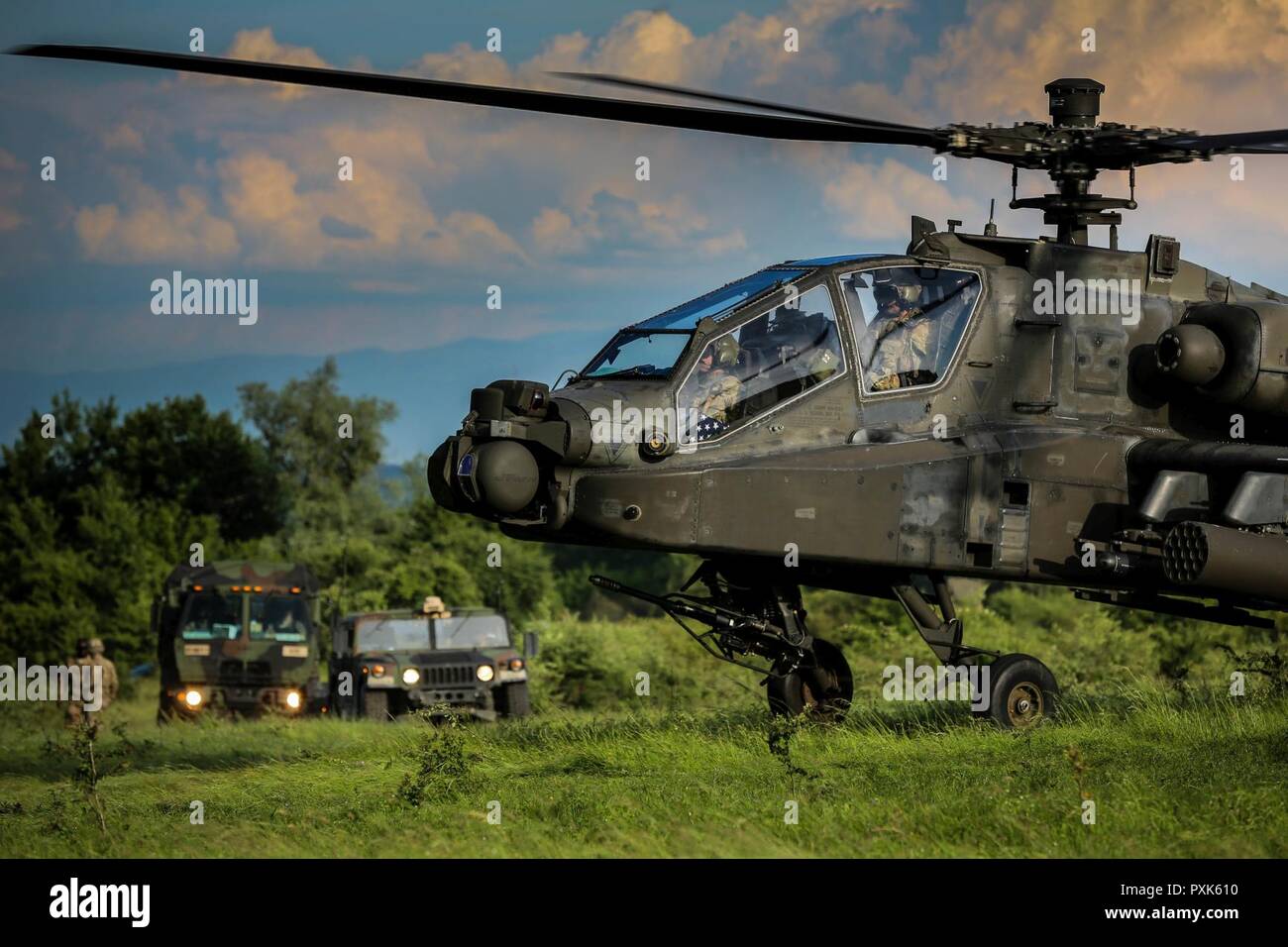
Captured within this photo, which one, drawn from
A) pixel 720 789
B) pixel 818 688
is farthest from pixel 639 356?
pixel 818 688

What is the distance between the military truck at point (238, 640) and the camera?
26219 millimetres

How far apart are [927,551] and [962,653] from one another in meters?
0.96

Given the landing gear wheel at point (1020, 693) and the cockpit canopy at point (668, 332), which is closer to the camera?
the cockpit canopy at point (668, 332)

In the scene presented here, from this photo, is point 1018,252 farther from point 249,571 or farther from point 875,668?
point 249,571

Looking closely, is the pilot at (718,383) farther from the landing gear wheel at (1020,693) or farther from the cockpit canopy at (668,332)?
the landing gear wheel at (1020,693)

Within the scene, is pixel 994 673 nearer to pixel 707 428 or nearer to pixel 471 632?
A: pixel 707 428

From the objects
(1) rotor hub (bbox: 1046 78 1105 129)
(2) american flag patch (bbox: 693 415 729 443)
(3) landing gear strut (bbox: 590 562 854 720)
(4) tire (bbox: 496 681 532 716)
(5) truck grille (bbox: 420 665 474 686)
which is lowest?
(4) tire (bbox: 496 681 532 716)

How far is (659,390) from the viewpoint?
37.6ft

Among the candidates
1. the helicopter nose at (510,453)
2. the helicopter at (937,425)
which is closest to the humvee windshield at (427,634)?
the helicopter at (937,425)

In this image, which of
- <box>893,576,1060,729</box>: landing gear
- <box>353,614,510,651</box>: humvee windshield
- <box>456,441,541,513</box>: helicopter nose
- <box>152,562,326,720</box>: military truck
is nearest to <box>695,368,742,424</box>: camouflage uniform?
<box>456,441,541,513</box>: helicopter nose

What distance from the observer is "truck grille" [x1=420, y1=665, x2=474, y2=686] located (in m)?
22.2

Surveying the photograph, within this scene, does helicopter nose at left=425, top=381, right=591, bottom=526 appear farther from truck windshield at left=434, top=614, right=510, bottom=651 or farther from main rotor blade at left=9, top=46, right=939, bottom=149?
truck windshield at left=434, top=614, right=510, bottom=651

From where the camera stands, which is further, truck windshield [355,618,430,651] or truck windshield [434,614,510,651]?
truck windshield [434,614,510,651]

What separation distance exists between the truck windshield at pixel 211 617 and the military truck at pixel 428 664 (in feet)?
11.7
